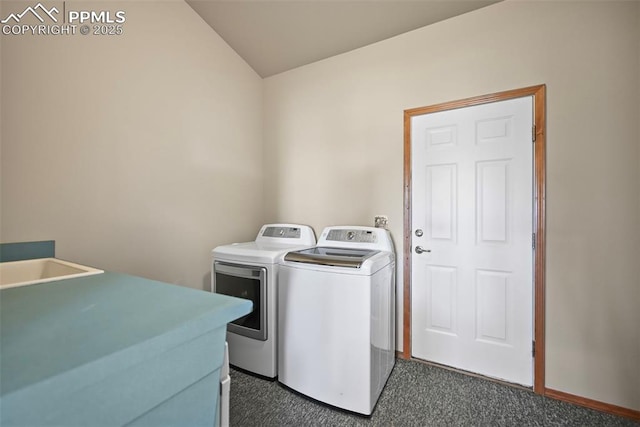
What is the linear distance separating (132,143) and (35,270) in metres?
0.92

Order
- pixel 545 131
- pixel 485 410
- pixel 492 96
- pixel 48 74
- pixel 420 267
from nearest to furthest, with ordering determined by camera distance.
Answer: pixel 48 74
pixel 485 410
pixel 545 131
pixel 492 96
pixel 420 267

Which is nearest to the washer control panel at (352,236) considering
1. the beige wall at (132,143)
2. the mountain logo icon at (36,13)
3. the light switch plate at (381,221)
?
the light switch plate at (381,221)

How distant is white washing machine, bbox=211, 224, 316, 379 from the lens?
188 centimetres

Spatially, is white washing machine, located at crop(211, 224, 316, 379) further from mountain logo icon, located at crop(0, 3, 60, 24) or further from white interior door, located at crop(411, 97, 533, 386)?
mountain logo icon, located at crop(0, 3, 60, 24)

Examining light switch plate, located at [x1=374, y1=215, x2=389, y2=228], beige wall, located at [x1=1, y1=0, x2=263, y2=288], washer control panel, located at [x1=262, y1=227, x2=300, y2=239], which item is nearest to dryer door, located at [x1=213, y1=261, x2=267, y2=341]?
beige wall, located at [x1=1, y1=0, x2=263, y2=288]

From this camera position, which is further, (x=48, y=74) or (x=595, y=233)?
(x=595, y=233)

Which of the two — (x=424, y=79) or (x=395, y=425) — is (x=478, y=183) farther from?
(x=395, y=425)

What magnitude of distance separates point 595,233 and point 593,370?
0.83m

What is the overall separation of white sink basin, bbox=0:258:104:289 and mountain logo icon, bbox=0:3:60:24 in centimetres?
120

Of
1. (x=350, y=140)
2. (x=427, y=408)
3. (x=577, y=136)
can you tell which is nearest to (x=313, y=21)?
(x=350, y=140)

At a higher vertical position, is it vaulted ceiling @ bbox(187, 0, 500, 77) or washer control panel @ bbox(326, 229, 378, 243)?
vaulted ceiling @ bbox(187, 0, 500, 77)

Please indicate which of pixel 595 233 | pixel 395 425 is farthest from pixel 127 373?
pixel 595 233

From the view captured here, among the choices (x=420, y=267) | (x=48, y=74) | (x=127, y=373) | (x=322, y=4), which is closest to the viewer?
(x=127, y=373)

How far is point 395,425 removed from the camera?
1.53m
